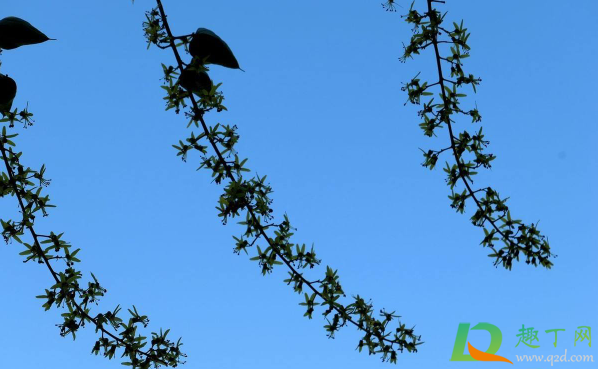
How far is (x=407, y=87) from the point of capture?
4.43 metres

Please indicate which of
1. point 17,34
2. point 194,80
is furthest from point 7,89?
point 194,80

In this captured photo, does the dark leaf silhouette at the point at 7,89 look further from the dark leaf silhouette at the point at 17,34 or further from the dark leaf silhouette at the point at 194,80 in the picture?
the dark leaf silhouette at the point at 194,80

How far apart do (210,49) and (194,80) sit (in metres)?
0.27

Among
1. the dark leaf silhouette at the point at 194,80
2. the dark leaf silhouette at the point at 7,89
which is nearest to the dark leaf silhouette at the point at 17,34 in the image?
the dark leaf silhouette at the point at 7,89

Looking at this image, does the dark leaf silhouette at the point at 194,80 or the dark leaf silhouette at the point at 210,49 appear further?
the dark leaf silhouette at the point at 194,80

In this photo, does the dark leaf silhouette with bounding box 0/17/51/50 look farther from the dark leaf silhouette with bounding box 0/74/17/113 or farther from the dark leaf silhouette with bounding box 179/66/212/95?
the dark leaf silhouette with bounding box 179/66/212/95

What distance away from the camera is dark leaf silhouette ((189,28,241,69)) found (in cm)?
314

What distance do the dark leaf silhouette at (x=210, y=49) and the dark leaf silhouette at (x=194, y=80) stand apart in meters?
0.09

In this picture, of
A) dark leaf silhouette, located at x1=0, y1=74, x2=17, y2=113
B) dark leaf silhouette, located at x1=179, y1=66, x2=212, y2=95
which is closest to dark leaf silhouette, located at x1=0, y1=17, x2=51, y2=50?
dark leaf silhouette, located at x1=0, y1=74, x2=17, y2=113

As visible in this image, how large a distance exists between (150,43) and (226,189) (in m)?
0.92

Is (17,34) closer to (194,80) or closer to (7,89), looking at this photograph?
(7,89)

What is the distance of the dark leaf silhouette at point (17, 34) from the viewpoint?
3168 millimetres

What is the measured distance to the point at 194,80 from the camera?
134 inches

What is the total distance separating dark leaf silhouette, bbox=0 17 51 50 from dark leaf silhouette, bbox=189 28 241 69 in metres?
0.77
